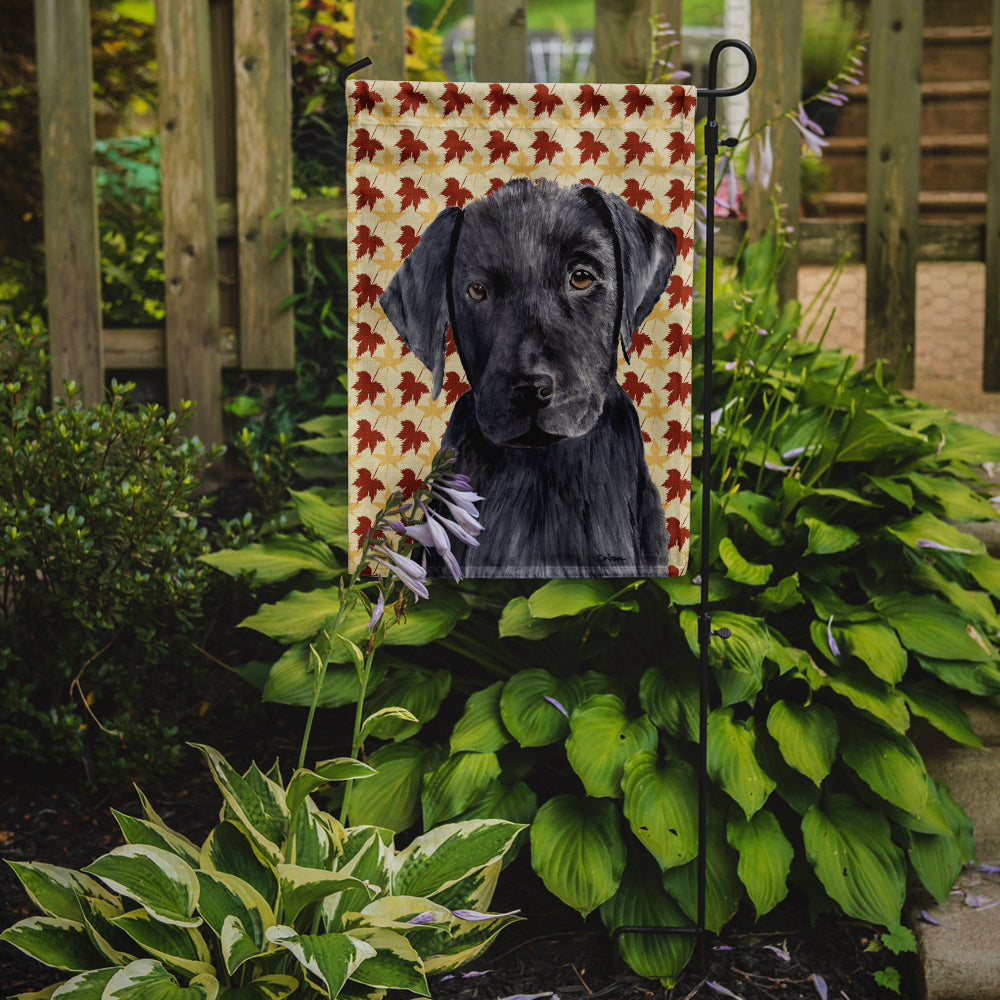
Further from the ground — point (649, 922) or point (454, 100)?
point (454, 100)

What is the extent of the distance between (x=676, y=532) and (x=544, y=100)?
2.73ft

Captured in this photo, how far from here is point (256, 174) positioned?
3.47 m

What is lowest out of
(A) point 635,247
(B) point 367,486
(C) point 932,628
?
(C) point 932,628

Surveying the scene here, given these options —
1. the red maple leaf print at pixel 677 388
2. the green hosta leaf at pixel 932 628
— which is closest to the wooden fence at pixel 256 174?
the green hosta leaf at pixel 932 628

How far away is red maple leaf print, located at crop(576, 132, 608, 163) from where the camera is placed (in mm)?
1835

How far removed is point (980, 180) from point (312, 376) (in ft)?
15.8

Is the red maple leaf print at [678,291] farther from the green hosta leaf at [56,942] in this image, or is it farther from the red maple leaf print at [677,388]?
the green hosta leaf at [56,942]

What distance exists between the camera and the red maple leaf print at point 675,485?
76.2 inches

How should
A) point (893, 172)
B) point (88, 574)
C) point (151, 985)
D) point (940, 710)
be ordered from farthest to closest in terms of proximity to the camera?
point (893, 172) < point (88, 574) < point (940, 710) < point (151, 985)

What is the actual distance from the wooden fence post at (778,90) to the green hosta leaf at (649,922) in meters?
2.18

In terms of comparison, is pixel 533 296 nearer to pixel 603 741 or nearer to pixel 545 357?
pixel 545 357

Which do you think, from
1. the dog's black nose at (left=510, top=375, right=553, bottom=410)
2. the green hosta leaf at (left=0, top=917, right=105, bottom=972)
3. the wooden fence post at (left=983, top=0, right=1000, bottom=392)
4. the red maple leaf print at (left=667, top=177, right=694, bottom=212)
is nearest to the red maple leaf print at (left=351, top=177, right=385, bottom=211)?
the dog's black nose at (left=510, top=375, right=553, bottom=410)

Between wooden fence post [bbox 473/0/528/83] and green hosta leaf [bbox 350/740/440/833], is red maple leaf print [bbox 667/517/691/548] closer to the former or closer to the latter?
green hosta leaf [bbox 350/740/440/833]

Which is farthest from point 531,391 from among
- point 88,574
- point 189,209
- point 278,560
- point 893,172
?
point 893,172
